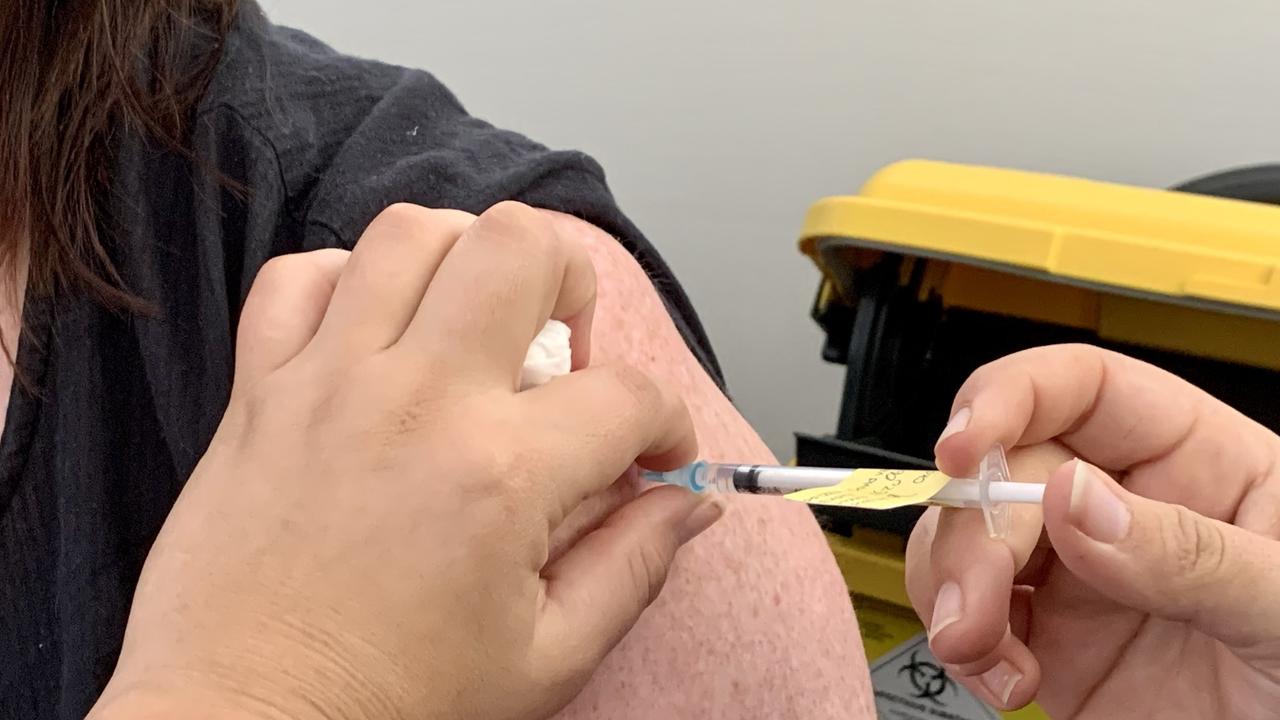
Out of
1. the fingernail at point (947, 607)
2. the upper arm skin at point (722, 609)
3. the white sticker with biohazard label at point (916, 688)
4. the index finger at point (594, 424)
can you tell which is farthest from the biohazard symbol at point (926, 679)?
the index finger at point (594, 424)

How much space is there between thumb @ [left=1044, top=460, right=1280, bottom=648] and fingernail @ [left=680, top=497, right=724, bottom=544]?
0.53ft

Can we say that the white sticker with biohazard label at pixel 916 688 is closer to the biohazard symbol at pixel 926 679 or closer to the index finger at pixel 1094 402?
the biohazard symbol at pixel 926 679

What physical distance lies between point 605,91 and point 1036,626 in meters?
1.25

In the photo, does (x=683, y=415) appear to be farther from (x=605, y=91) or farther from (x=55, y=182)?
(x=605, y=91)

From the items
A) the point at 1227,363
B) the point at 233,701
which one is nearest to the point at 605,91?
the point at 1227,363

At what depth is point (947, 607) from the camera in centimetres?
51

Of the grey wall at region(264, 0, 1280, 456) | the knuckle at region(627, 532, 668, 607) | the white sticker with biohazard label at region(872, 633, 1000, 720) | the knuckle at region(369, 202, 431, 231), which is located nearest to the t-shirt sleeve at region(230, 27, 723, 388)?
the knuckle at region(369, 202, 431, 231)

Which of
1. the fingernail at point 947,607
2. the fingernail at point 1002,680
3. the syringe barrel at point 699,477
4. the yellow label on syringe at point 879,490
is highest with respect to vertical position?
the yellow label on syringe at point 879,490

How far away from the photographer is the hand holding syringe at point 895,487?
1.44ft

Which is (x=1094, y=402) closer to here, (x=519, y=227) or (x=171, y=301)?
(x=519, y=227)

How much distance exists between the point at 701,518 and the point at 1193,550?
228 millimetres

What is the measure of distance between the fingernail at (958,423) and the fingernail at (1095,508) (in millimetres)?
61

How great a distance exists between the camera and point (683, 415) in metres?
0.50

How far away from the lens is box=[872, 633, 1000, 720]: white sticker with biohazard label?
1.15 m
